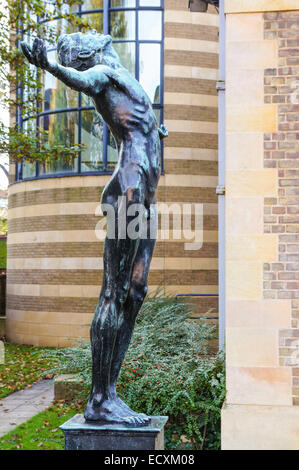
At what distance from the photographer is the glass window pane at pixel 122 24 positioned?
14.7 metres

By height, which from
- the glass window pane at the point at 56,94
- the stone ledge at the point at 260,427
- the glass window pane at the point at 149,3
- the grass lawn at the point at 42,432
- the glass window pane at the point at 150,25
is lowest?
the grass lawn at the point at 42,432

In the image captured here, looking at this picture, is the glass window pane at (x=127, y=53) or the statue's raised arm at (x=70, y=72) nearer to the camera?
the statue's raised arm at (x=70, y=72)

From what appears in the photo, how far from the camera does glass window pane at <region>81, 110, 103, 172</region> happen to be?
48.7 ft

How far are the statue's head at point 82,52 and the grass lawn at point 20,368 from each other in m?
6.01

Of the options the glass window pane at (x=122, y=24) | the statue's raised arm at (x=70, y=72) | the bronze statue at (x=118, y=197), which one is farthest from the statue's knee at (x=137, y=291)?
the glass window pane at (x=122, y=24)

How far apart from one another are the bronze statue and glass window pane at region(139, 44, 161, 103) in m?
10.8

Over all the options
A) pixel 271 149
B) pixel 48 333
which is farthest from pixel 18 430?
pixel 48 333

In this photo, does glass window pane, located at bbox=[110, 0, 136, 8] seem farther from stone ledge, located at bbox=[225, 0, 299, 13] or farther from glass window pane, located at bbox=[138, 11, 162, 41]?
stone ledge, located at bbox=[225, 0, 299, 13]

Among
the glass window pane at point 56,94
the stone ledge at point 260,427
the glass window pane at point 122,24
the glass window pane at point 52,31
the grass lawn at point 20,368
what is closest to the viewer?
the stone ledge at point 260,427

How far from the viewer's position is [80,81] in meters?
3.57

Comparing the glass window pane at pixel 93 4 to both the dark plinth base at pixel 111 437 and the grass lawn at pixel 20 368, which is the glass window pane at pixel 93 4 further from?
the dark plinth base at pixel 111 437

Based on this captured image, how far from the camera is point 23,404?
348 inches

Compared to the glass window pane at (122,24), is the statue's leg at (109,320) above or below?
below

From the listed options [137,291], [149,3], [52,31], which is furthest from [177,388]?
[149,3]
